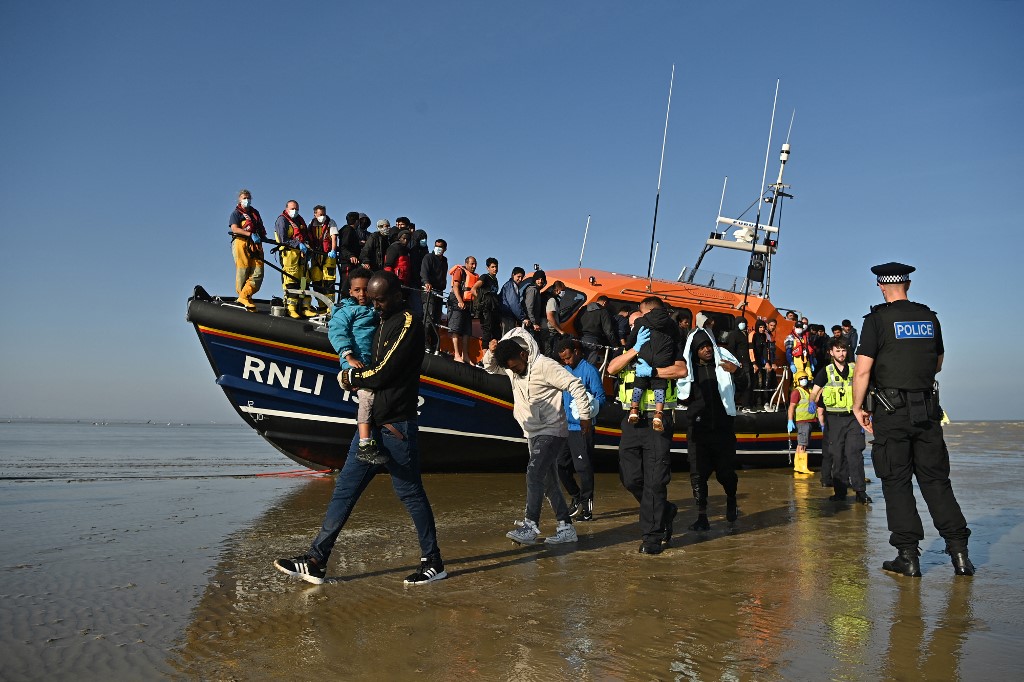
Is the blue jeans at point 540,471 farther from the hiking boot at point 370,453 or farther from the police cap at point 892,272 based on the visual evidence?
the police cap at point 892,272

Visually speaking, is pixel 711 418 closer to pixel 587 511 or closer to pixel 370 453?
pixel 587 511

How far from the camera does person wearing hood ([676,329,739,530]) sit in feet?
19.5

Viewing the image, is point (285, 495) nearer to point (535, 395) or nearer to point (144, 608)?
point (535, 395)

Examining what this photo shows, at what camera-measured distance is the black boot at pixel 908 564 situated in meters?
3.99

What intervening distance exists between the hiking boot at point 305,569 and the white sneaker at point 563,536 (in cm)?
171

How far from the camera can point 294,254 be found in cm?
918

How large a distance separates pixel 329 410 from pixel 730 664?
22.3ft

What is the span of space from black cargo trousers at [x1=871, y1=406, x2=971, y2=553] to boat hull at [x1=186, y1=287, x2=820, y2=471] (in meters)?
5.53

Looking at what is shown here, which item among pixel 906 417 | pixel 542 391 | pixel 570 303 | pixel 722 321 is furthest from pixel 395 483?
pixel 722 321

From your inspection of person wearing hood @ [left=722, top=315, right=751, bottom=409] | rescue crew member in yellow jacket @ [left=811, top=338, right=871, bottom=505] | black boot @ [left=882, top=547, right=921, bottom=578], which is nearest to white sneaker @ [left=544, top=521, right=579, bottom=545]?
black boot @ [left=882, top=547, right=921, bottom=578]

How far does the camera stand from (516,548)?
480 cm

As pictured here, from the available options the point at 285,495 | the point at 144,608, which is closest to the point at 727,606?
the point at 144,608

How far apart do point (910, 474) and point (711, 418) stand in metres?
1.88

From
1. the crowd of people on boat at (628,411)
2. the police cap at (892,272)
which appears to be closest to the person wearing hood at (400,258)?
the crowd of people on boat at (628,411)
